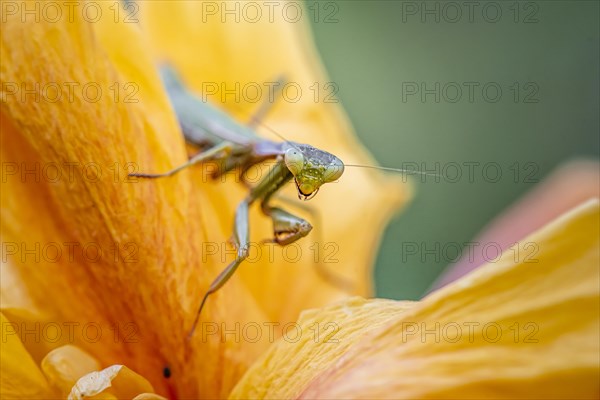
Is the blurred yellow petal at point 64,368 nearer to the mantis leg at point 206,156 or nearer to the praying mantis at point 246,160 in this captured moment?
the praying mantis at point 246,160

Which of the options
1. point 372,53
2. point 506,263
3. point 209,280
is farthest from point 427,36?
point 506,263

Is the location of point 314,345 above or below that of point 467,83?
below

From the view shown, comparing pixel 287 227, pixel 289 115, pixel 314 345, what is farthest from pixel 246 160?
pixel 314 345

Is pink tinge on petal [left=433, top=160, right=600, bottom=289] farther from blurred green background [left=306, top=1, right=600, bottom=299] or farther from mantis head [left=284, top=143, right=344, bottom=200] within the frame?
blurred green background [left=306, top=1, right=600, bottom=299]

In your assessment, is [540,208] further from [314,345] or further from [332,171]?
[314,345]

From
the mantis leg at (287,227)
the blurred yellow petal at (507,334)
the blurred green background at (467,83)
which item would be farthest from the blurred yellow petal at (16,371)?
the blurred green background at (467,83)

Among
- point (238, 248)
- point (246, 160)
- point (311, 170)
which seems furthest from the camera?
point (246, 160)
